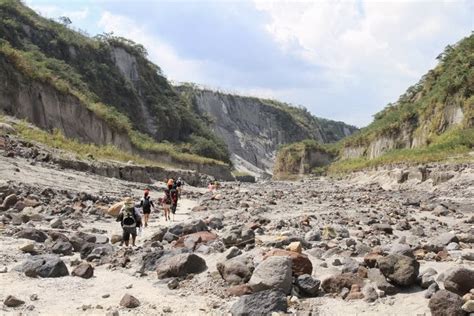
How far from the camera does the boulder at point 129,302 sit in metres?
6.65

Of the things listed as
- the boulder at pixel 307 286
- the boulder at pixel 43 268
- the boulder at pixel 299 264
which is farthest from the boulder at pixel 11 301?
the boulder at pixel 307 286

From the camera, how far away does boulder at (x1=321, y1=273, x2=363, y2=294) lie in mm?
6695

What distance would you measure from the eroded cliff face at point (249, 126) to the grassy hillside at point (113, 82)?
165 ft

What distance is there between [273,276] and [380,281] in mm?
1382

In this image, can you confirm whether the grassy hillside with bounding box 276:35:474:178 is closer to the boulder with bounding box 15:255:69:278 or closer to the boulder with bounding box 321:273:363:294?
the boulder with bounding box 321:273:363:294

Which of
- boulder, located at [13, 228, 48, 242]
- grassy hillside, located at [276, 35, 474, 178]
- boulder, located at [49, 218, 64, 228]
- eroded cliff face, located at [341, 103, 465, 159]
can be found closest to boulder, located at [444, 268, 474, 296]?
boulder, located at [13, 228, 48, 242]

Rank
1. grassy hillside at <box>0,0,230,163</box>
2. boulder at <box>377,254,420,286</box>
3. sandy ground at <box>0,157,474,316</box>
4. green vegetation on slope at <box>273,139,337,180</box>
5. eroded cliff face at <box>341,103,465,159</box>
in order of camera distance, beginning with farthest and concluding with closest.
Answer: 1. green vegetation on slope at <box>273,139,337,180</box>
2. grassy hillside at <box>0,0,230,163</box>
3. eroded cliff face at <box>341,103,465,159</box>
4. boulder at <box>377,254,420,286</box>
5. sandy ground at <box>0,157,474,316</box>

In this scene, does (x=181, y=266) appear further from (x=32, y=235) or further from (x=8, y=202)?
(x=8, y=202)

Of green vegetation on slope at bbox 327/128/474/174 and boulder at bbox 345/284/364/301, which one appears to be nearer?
boulder at bbox 345/284/364/301

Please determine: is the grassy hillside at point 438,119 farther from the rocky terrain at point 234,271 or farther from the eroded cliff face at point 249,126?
the eroded cliff face at point 249,126

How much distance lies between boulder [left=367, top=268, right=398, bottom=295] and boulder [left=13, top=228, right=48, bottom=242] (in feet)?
22.1

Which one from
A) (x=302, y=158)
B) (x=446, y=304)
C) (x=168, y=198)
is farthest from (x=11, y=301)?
(x=302, y=158)

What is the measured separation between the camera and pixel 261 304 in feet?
20.0

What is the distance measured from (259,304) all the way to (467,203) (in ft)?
51.3
